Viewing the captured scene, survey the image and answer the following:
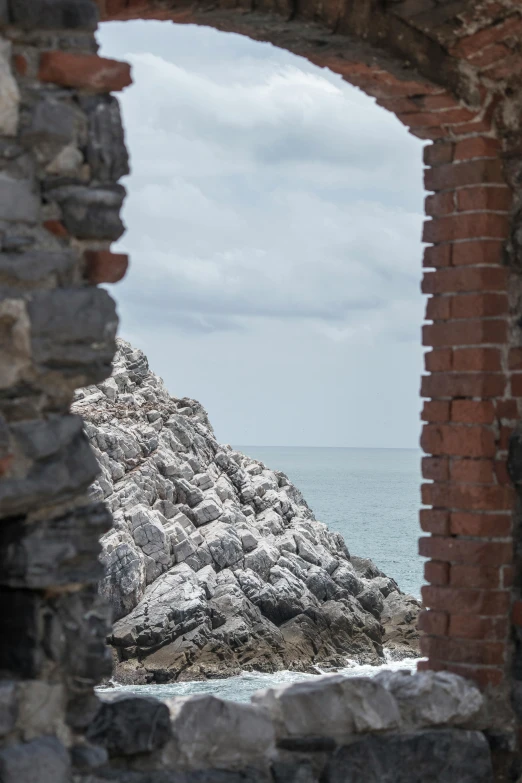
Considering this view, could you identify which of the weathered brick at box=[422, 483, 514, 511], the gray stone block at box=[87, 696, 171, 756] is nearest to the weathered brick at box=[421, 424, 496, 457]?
the weathered brick at box=[422, 483, 514, 511]

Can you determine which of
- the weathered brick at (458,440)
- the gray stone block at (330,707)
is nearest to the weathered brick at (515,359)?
the weathered brick at (458,440)

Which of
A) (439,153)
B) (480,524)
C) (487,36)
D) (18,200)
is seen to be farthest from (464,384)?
(18,200)

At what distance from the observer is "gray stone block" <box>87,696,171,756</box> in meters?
3.14

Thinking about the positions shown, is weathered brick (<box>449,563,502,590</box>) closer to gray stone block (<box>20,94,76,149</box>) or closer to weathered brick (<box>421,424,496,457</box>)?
weathered brick (<box>421,424,496,457</box>)

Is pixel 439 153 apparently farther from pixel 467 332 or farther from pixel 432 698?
pixel 432 698

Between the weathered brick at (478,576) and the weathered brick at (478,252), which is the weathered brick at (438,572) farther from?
the weathered brick at (478,252)

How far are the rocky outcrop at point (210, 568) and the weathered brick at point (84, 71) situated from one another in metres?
15.1

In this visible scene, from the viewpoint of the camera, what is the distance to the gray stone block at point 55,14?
2797mm

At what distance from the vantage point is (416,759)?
3.85 m

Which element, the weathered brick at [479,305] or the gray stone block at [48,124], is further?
the weathered brick at [479,305]

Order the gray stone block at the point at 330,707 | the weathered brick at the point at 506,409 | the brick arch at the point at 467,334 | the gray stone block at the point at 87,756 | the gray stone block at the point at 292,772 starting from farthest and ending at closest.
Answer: the weathered brick at the point at 506,409, the brick arch at the point at 467,334, the gray stone block at the point at 330,707, the gray stone block at the point at 292,772, the gray stone block at the point at 87,756

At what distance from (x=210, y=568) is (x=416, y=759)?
16.1m

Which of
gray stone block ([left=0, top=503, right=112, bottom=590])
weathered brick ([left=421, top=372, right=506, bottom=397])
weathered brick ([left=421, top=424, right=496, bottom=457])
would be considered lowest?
gray stone block ([left=0, top=503, right=112, bottom=590])

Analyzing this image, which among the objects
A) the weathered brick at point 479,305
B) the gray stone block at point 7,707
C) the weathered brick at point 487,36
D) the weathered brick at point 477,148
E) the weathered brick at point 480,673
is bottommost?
the weathered brick at point 480,673
